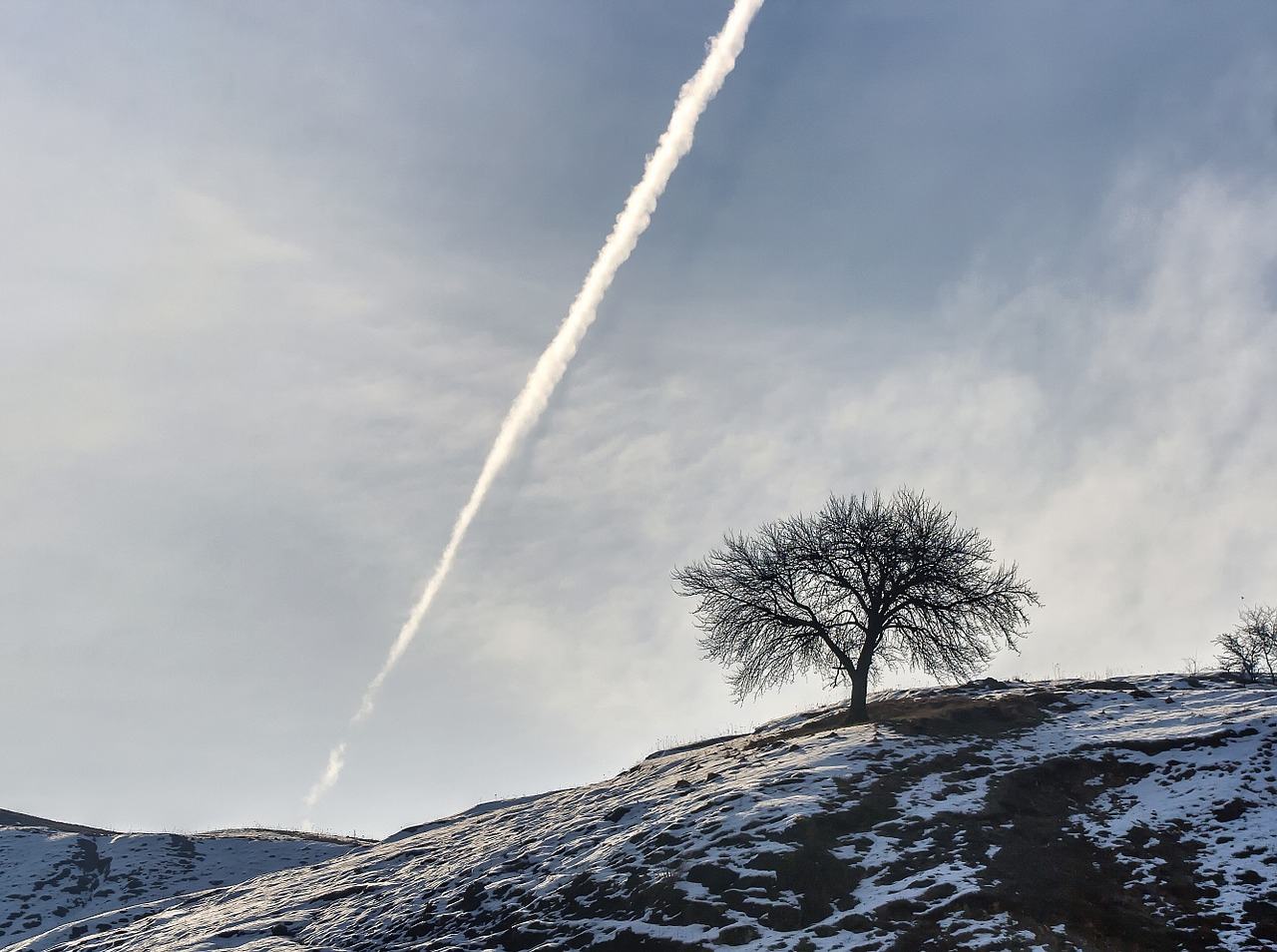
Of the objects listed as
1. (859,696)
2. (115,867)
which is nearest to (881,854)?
(859,696)

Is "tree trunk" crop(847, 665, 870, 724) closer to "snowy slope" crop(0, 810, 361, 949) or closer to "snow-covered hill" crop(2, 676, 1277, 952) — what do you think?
"snow-covered hill" crop(2, 676, 1277, 952)

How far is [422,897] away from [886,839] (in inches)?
538

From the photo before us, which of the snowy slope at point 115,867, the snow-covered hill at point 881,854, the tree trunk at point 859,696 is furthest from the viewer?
the snowy slope at point 115,867

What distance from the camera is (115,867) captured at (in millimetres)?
42250

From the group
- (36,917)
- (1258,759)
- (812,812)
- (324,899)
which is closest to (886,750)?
(812,812)

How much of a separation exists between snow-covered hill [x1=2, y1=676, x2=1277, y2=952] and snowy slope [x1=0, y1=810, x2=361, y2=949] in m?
7.96

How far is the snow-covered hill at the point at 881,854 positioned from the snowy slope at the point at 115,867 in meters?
7.96

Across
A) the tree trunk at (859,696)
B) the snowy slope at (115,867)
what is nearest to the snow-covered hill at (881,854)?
the tree trunk at (859,696)

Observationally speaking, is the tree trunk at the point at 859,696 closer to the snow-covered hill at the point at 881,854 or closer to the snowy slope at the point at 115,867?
the snow-covered hill at the point at 881,854

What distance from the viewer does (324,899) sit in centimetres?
2764

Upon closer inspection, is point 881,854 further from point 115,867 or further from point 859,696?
point 115,867

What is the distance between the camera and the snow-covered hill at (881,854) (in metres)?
17.8

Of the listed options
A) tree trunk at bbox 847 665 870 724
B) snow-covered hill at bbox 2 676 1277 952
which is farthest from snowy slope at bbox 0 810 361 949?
tree trunk at bbox 847 665 870 724

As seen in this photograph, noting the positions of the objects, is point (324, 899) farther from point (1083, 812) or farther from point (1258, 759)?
point (1258, 759)
